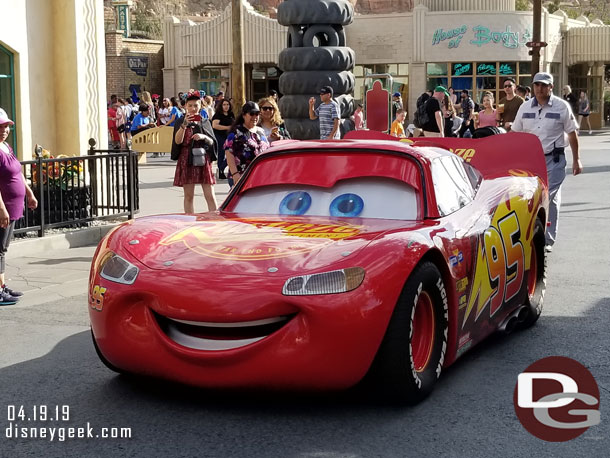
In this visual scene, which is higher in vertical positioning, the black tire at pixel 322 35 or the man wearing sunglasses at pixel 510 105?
the black tire at pixel 322 35

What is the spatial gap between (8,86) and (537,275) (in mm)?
8772

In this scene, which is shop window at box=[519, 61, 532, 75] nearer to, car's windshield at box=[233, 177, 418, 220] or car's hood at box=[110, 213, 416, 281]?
car's windshield at box=[233, 177, 418, 220]

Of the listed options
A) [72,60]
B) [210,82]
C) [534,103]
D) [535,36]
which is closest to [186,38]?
[210,82]

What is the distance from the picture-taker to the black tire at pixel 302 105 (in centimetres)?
1938

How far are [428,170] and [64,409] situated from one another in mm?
2532

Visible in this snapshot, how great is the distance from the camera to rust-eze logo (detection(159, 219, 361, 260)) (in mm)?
5238

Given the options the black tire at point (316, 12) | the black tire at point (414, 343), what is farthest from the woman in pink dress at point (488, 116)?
the black tire at point (414, 343)

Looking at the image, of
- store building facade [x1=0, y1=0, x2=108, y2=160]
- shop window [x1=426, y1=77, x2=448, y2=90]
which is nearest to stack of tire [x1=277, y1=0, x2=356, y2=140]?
store building facade [x1=0, y1=0, x2=108, y2=160]

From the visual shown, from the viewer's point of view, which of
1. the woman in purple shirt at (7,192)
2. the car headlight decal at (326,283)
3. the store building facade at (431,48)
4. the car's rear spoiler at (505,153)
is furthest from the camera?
the store building facade at (431,48)

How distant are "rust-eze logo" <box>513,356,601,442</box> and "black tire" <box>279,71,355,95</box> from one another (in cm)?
1347

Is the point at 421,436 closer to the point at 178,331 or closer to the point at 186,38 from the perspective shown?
the point at 178,331

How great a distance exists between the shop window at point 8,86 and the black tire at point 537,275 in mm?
8501

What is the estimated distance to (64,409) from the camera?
5242mm

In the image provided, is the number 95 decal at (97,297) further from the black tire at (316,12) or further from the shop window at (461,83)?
the shop window at (461,83)
